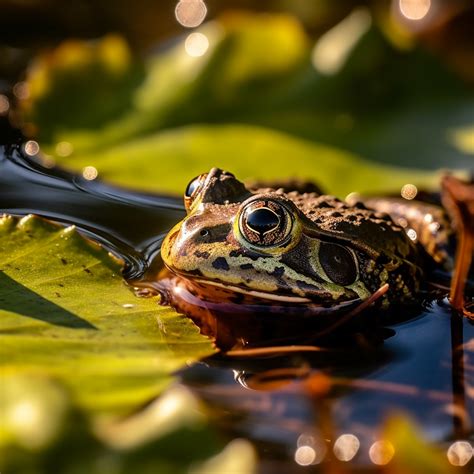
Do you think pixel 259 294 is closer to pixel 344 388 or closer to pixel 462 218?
pixel 344 388

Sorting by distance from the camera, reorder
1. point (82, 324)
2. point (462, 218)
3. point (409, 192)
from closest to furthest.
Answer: point (462, 218) → point (82, 324) → point (409, 192)

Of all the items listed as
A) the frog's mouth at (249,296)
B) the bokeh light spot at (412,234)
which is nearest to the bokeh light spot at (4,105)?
the frog's mouth at (249,296)

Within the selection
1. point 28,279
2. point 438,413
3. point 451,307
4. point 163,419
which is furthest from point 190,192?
point 163,419

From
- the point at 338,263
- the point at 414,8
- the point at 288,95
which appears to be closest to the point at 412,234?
the point at 338,263

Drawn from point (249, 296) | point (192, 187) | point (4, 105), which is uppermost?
point (4, 105)

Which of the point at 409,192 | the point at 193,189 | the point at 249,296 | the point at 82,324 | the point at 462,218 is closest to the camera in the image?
the point at 462,218

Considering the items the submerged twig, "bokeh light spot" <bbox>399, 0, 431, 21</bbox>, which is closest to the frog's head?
the submerged twig

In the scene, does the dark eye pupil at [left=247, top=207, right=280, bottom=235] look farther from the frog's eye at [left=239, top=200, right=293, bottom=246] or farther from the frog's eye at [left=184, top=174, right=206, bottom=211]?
the frog's eye at [left=184, top=174, right=206, bottom=211]
